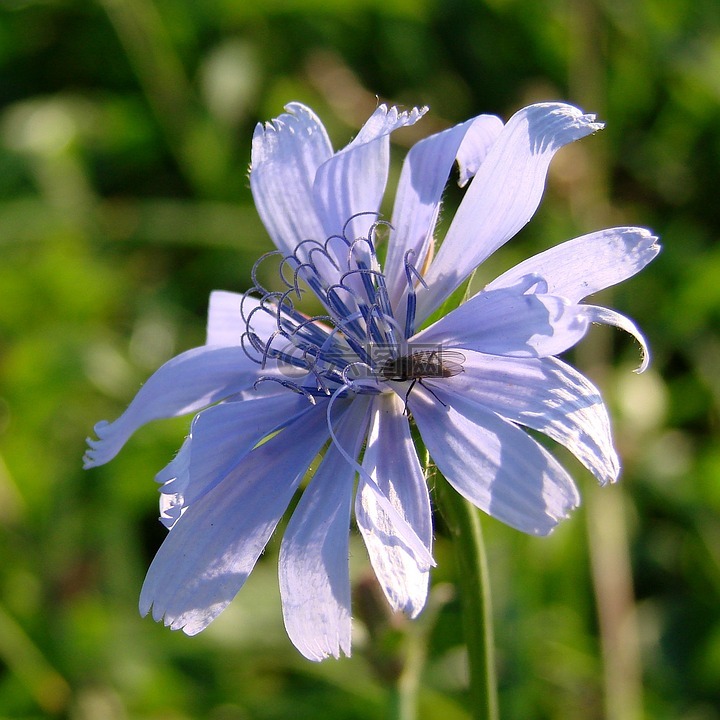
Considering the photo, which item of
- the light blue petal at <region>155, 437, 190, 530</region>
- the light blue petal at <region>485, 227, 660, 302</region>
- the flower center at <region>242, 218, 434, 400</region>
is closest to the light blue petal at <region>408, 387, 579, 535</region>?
the flower center at <region>242, 218, 434, 400</region>

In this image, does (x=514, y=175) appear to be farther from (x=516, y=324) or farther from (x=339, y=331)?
(x=339, y=331)

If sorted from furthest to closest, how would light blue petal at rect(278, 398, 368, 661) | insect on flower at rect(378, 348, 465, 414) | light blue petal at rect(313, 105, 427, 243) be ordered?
light blue petal at rect(313, 105, 427, 243)
insect on flower at rect(378, 348, 465, 414)
light blue petal at rect(278, 398, 368, 661)

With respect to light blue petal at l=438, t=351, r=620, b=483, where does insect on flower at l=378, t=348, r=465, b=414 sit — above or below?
above

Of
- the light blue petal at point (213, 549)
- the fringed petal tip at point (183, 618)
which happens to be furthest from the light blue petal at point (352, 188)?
the fringed petal tip at point (183, 618)

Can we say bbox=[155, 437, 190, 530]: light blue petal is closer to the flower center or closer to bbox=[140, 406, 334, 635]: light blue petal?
bbox=[140, 406, 334, 635]: light blue petal

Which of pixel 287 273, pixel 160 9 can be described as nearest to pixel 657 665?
pixel 287 273

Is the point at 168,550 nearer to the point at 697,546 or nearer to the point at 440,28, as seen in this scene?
the point at 697,546
